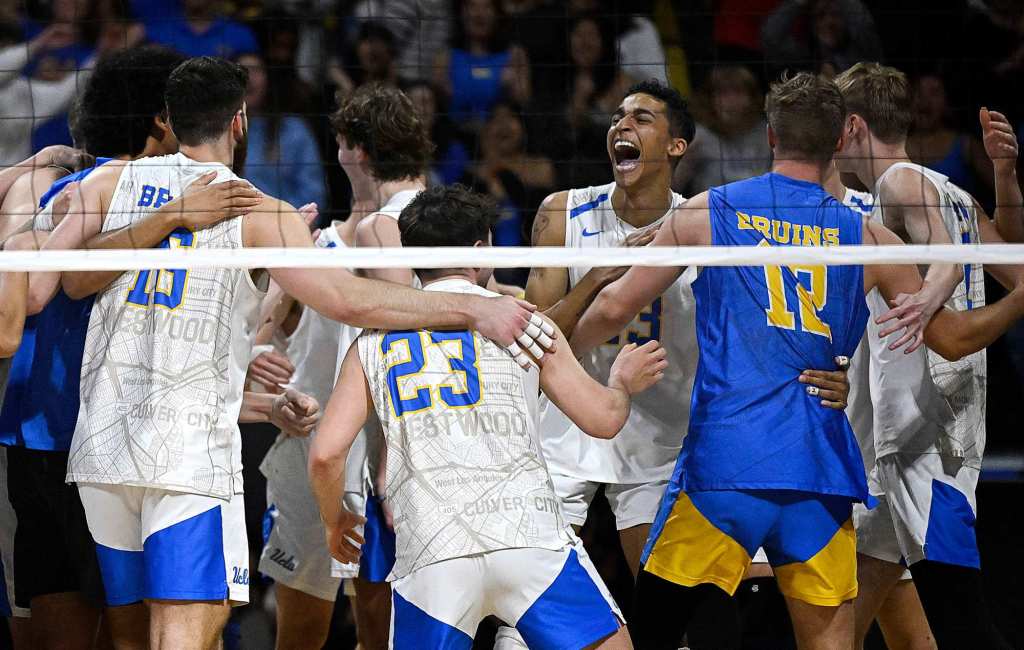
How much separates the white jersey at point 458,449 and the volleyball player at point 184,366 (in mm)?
102

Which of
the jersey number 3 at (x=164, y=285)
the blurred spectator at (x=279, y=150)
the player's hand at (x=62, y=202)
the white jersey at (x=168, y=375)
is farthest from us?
the blurred spectator at (x=279, y=150)

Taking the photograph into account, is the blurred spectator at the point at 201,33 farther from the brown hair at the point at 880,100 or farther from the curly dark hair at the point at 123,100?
the brown hair at the point at 880,100

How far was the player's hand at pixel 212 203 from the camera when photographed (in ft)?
13.4

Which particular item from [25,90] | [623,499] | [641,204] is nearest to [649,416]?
[623,499]

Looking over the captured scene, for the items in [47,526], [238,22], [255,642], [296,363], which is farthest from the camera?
[238,22]

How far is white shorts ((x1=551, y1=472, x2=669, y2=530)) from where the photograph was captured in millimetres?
5156

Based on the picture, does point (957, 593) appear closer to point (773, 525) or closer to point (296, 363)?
point (773, 525)

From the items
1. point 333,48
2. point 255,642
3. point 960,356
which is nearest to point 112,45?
point 333,48

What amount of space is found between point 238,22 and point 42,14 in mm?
1229

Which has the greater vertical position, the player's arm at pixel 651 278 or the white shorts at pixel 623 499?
the player's arm at pixel 651 278

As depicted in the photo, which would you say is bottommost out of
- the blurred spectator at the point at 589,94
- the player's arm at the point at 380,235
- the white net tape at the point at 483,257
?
the white net tape at the point at 483,257

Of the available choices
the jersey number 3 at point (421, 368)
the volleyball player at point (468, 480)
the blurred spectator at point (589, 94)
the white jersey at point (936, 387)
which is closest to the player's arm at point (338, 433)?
the volleyball player at point (468, 480)

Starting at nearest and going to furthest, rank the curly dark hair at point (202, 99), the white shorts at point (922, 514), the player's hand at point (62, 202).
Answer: the curly dark hair at point (202, 99) → the player's hand at point (62, 202) → the white shorts at point (922, 514)

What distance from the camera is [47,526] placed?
455cm
